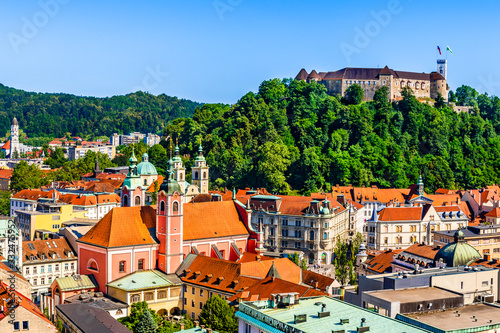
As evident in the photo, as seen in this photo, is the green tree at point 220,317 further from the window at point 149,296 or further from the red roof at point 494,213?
the red roof at point 494,213

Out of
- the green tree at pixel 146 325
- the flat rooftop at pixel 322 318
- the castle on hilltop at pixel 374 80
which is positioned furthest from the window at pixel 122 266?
the castle on hilltop at pixel 374 80

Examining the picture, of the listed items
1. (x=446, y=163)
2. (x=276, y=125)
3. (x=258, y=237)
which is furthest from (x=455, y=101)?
(x=258, y=237)

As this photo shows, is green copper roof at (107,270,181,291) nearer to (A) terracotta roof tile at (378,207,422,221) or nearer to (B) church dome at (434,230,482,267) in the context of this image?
(B) church dome at (434,230,482,267)

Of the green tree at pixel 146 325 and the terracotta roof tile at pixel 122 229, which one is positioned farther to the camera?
the terracotta roof tile at pixel 122 229

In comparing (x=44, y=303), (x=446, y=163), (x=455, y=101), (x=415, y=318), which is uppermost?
(x=455, y=101)

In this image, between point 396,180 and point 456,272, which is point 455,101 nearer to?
point 396,180

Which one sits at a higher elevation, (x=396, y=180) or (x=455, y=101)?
(x=455, y=101)
